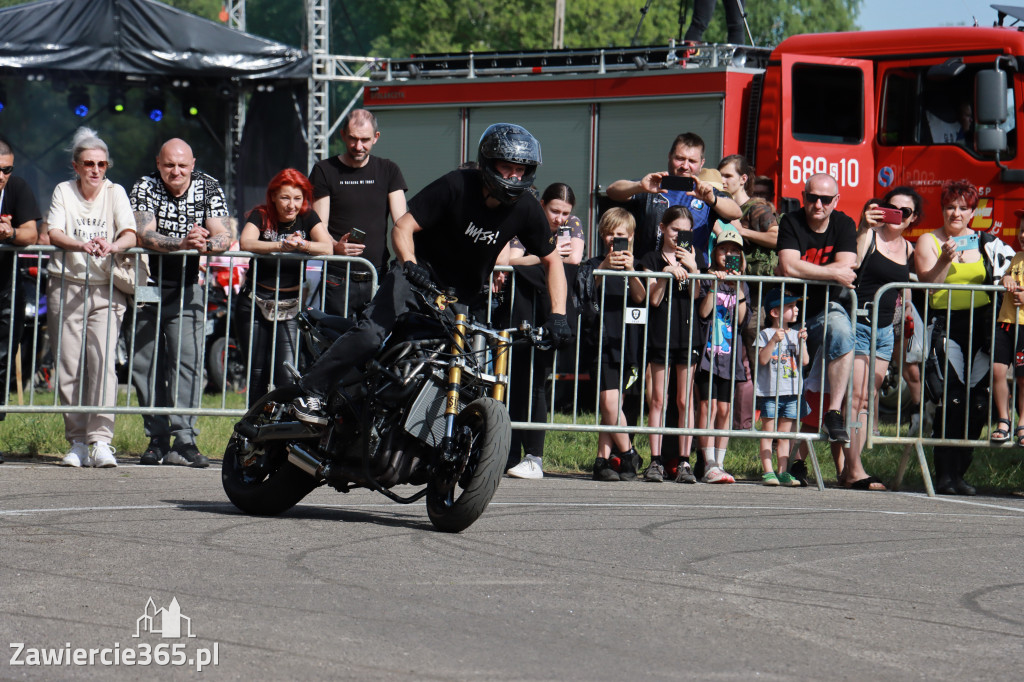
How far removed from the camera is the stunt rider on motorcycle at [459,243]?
7.18m

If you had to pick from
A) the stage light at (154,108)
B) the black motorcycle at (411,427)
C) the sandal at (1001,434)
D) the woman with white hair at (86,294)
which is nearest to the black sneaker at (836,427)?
the sandal at (1001,434)

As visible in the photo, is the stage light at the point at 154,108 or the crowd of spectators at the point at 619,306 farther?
the stage light at the point at 154,108

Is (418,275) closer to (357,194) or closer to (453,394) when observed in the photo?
(453,394)

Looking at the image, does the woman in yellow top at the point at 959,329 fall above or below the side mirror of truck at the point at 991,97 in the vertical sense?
below

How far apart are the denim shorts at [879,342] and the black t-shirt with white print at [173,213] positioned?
4.39 metres

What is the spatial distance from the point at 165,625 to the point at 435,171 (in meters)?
12.7

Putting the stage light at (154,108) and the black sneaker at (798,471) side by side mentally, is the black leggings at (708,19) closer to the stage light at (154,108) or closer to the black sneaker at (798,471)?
the black sneaker at (798,471)

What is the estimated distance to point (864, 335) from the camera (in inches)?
402

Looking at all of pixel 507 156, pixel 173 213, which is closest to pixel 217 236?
pixel 173 213

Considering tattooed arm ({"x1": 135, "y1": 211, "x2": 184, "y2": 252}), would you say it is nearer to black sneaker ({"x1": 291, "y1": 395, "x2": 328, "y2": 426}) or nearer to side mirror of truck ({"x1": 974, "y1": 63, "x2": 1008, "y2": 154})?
black sneaker ({"x1": 291, "y1": 395, "x2": 328, "y2": 426})

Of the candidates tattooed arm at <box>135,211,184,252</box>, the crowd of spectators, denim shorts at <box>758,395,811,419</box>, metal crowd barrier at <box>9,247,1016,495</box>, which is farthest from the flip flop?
tattooed arm at <box>135,211,184,252</box>

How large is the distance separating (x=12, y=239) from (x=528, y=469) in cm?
375

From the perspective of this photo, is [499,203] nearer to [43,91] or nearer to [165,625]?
[165,625]

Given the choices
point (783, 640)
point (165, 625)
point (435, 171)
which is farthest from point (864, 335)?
point (435, 171)
